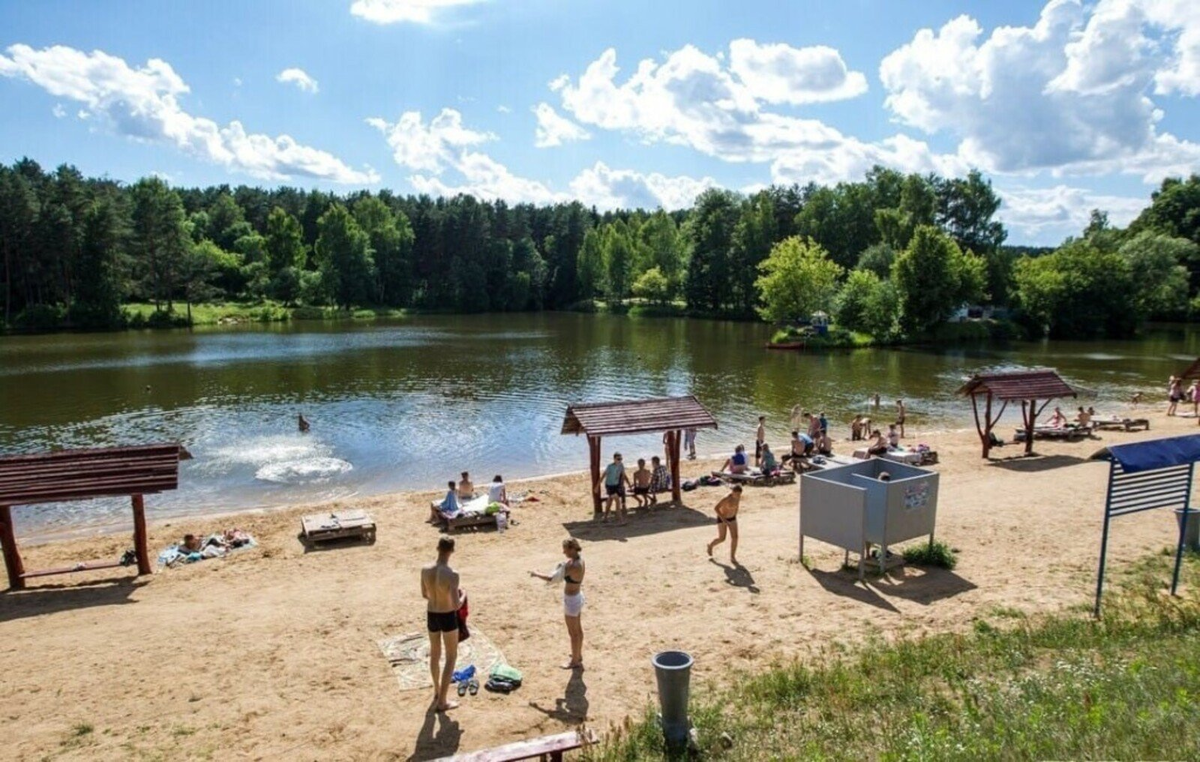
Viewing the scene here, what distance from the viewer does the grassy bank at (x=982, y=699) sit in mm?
6328

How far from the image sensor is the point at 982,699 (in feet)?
25.7

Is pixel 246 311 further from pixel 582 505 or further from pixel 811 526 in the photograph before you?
pixel 811 526

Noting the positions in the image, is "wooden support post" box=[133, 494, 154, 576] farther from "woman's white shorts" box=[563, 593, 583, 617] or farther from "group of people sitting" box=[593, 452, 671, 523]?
"group of people sitting" box=[593, 452, 671, 523]

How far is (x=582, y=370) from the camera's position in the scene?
168 feet

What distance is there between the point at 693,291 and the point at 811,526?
291 feet

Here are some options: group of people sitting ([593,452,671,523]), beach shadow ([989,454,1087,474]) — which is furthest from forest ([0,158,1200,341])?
group of people sitting ([593,452,671,523])

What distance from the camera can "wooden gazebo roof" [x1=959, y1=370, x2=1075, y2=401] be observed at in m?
23.2

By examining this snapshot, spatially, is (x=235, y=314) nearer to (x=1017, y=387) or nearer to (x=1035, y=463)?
(x=1017, y=387)

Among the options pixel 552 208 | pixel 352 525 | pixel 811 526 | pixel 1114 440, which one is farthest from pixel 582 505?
pixel 552 208

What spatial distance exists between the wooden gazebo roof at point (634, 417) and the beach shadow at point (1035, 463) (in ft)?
33.9

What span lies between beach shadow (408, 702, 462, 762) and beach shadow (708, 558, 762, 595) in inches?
235

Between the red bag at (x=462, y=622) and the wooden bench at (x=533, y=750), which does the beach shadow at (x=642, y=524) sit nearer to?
the red bag at (x=462, y=622)

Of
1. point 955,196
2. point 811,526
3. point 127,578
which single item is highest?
point 955,196

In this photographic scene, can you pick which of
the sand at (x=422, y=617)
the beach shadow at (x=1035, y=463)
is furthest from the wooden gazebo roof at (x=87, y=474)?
the beach shadow at (x=1035, y=463)
